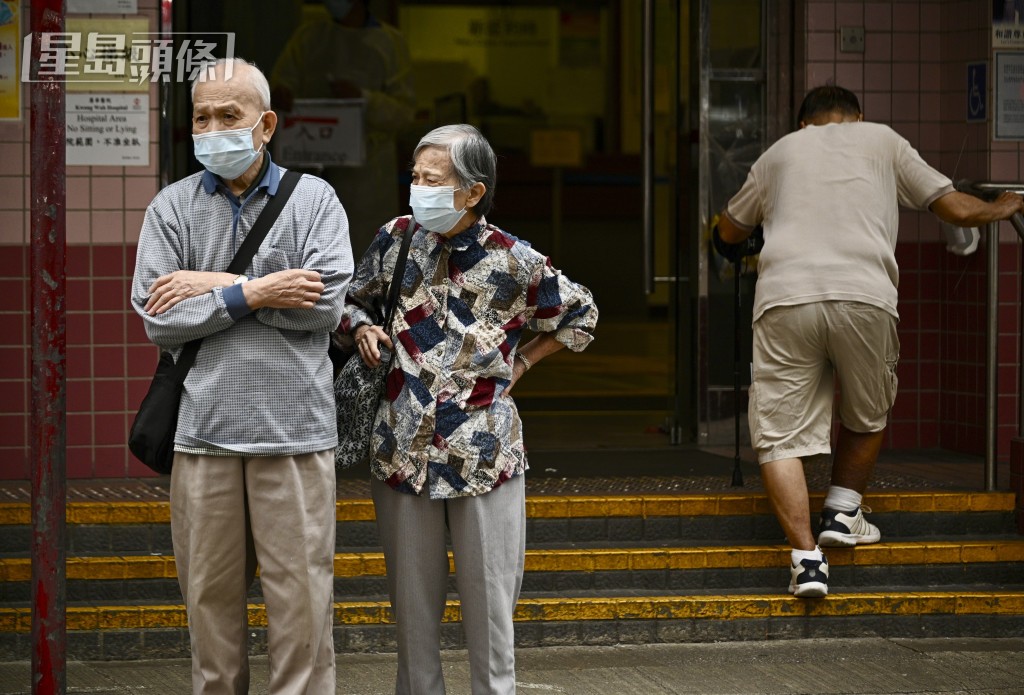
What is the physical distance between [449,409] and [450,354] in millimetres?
151

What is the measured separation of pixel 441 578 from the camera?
14.3 ft

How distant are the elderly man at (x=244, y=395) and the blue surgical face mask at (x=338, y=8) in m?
5.55

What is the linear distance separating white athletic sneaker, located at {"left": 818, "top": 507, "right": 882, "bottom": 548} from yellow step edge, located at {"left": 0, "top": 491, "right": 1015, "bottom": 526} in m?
0.25

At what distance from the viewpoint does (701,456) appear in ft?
26.6

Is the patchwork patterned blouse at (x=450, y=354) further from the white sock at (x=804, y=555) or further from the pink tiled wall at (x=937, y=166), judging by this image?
the pink tiled wall at (x=937, y=166)

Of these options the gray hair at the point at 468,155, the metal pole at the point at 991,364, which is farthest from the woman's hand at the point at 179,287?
the metal pole at the point at 991,364

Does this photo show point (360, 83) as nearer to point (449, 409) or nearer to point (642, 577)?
point (642, 577)

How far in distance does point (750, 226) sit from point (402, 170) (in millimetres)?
9659

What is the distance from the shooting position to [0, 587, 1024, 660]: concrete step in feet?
19.5

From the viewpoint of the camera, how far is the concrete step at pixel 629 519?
6422mm

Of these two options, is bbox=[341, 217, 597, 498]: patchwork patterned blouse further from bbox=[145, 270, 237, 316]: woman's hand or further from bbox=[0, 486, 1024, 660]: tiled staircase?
bbox=[0, 486, 1024, 660]: tiled staircase

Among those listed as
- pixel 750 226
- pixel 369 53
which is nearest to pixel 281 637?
pixel 750 226

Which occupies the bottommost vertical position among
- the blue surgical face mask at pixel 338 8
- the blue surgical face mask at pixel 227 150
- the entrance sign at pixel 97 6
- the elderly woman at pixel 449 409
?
the elderly woman at pixel 449 409

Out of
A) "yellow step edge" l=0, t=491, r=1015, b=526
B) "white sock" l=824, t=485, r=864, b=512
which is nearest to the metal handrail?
"yellow step edge" l=0, t=491, r=1015, b=526
